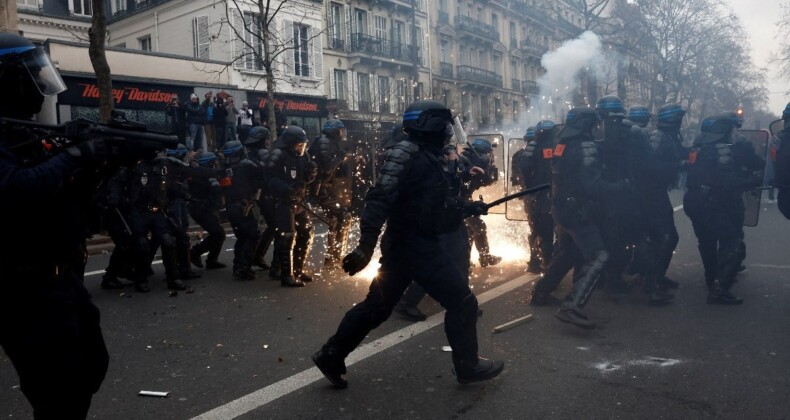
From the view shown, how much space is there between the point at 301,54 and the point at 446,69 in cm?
1497

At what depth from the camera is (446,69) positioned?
4228 centimetres

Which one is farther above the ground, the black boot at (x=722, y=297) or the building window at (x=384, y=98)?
the building window at (x=384, y=98)

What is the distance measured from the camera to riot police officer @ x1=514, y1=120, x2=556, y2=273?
7871 millimetres

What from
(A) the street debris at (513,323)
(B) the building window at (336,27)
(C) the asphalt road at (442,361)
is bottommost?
(C) the asphalt road at (442,361)

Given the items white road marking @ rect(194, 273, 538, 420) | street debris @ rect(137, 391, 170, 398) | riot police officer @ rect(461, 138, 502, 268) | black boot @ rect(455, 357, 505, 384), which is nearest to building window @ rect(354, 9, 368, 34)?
riot police officer @ rect(461, 138, 502, 268)

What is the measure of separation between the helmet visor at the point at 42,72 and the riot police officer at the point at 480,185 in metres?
5.18

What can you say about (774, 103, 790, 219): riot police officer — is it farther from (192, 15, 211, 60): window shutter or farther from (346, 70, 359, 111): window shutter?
(346, 70, 359, 111): window shutter

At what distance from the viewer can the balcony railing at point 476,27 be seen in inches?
1729

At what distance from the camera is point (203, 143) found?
19.0 meters

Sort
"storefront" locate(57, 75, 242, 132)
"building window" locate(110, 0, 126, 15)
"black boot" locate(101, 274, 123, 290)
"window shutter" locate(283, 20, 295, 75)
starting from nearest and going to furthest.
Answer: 1. "black boot" locate(101, 274, 123, 290)
2. "storefront" locate(57, 75, 242, 132)
3. "window shutter" locate(283, 20, 295, 75)
4. "building window" locate(110, 0, 126, 15)

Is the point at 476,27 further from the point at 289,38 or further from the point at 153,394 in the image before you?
the point at 153,394

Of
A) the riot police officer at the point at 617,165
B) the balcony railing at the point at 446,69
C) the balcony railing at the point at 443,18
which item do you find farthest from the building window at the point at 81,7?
the riot police officer at the point at 617,165

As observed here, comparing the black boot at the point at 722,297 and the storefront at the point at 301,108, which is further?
the storefront at the point at 301,108

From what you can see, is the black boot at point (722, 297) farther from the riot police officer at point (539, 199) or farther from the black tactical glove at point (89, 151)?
the black tactical glove at point (89, 151)
